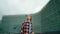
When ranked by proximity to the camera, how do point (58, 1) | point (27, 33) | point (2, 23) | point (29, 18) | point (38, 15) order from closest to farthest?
point (27, 33) < point (29, 18) < point (58, 1) < point (38, 15) < point (2, 23)

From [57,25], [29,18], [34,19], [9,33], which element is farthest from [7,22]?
[29,18]

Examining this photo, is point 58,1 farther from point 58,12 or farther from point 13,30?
point 13,30

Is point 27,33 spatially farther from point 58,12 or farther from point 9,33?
point 9,33

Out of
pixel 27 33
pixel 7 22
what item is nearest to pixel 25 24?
pixel 27 33

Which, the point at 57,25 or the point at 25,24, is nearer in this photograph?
the point at 25,24

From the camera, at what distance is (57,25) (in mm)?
7820

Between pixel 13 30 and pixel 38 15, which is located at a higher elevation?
pixel 38 15

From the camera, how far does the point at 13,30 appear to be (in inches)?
703

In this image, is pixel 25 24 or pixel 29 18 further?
pixel 29 18

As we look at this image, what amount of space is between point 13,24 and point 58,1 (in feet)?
34.2

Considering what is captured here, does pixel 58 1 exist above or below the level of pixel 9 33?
above

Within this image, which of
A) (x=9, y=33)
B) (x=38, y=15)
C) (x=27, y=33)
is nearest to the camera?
(x=27, y=33)

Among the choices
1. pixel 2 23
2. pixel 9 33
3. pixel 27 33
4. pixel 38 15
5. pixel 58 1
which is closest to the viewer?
pixel 27 33

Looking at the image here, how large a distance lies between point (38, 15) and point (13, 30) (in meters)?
4.78
